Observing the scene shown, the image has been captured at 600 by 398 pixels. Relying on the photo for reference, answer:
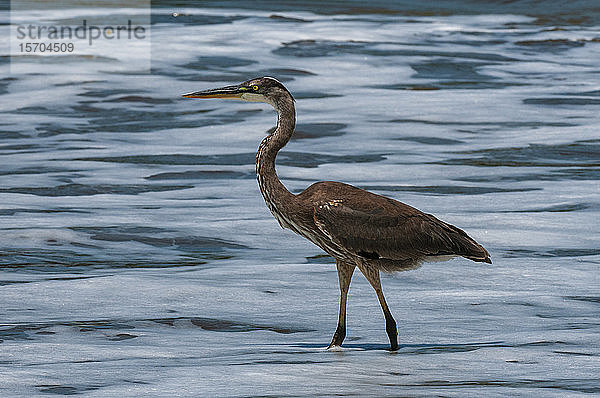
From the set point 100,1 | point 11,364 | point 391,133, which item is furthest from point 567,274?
point 100,1

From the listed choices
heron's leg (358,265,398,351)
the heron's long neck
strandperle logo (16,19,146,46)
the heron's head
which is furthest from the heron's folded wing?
strandperle logo (16,19,146,46)

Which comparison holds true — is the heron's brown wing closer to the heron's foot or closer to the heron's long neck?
the heron's long neck

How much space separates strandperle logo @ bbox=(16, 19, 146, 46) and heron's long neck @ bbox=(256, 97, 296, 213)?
19.6 meters

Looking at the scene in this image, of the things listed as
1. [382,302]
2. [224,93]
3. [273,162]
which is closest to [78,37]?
[224,93]

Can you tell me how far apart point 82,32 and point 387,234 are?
72.5 feet

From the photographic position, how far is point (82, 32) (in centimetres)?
2822

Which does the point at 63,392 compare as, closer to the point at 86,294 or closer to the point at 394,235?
the point at 394,235

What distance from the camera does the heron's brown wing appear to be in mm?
7070

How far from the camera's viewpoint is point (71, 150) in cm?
1652

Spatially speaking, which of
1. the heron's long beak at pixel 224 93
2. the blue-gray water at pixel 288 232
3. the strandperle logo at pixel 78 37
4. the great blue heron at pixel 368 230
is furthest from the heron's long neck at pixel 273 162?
the strandperle logo at pixel 78 37

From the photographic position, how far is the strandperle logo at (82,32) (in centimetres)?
2739

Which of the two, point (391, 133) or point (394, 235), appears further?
point (391, 133)

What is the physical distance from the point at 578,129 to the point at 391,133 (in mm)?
2649

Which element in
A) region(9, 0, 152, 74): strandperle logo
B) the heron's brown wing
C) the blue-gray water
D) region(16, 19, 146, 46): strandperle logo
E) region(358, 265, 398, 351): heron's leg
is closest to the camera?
the blue-gray water
